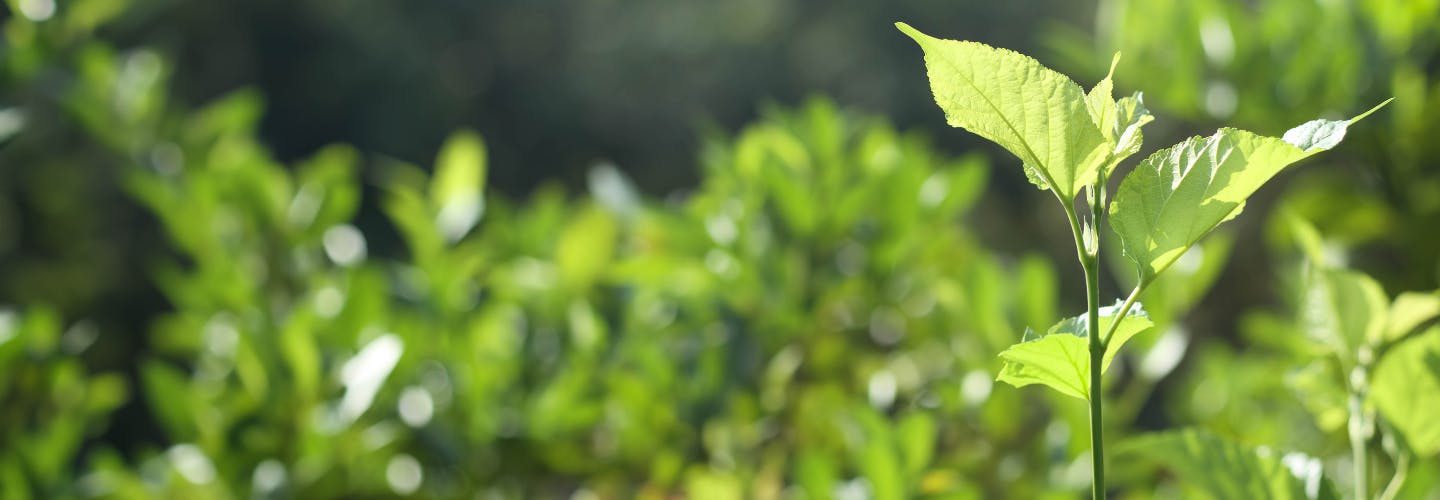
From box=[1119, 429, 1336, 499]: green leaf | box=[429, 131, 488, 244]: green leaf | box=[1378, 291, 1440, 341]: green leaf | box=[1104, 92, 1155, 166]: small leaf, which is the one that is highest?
box=[429, 131, 488, 244]: green leaf

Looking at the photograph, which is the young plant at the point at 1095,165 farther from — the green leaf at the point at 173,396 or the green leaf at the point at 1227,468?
the green leaf at the point at 173,396

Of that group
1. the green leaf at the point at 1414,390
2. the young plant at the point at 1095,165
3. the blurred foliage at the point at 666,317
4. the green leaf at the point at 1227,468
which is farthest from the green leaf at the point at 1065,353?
the blurred foliage at the point at 666,317

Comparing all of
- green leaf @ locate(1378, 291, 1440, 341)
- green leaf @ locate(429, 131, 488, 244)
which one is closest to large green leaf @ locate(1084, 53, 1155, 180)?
green leaf @ locate(1378, 291, 1440, 341)

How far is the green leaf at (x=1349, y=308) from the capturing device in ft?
1.60

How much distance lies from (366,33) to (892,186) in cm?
427

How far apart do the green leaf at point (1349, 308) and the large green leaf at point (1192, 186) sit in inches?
8.8

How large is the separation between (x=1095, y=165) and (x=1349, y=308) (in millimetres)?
268

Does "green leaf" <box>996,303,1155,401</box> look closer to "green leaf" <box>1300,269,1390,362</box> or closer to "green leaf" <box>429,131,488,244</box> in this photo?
"green leaf" <box>1300,269,1390,362</box>

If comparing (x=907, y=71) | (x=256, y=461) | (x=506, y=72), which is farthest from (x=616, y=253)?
(x=506, y=72)

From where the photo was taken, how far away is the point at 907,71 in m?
4.70

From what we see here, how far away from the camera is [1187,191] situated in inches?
12.1

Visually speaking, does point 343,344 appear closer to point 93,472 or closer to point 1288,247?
point 93,472

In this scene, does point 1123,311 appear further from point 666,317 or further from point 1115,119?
point 666,317

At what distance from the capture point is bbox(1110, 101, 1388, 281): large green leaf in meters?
0.29
